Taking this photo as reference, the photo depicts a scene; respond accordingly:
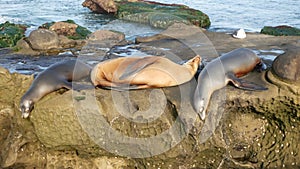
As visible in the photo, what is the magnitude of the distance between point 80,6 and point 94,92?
2197cm

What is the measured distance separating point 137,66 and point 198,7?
20597 mm

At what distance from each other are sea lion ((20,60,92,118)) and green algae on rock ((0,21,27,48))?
6857mm

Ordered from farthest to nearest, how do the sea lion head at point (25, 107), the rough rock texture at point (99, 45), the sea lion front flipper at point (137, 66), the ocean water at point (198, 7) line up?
the ocean water at point (198, 7) < the rough rock texture at point (99, 45) < the sea lion front flipper at point (137, 66) < the sea lion head at point (25, 107)

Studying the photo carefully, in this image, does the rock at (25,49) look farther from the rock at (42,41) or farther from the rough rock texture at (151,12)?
the rough rock texture at (151,12)

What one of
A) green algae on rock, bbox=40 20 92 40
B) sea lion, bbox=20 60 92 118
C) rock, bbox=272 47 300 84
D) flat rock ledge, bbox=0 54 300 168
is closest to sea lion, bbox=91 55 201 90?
flat rock ledge, bbox=0 54 300 168

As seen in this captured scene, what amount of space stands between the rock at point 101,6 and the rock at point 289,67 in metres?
18.1

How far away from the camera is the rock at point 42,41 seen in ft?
28.6

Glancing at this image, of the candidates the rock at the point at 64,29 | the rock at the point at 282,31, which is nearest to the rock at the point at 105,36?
the rock at the point at 64,29

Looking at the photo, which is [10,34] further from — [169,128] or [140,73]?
[169,128]

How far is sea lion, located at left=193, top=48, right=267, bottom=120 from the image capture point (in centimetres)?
459

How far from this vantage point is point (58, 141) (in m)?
4.92

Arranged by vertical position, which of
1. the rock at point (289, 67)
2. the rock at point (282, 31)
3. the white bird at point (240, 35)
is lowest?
the rock at point (282, 31)

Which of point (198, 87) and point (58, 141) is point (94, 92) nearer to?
point (58, 141)

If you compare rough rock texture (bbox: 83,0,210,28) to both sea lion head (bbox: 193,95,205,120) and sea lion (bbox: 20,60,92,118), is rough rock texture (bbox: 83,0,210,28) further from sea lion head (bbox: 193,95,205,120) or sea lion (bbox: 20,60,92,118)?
sea lion head (bbox: 193,95,205,120)
